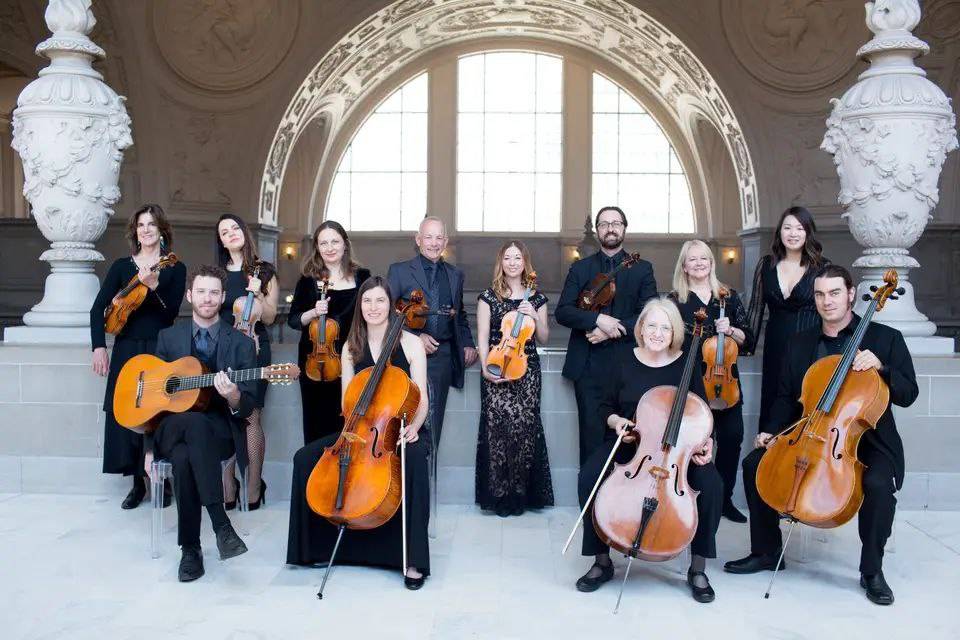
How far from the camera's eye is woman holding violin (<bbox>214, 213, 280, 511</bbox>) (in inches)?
191

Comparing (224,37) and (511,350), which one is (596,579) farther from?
(224,37)

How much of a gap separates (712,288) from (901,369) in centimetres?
103

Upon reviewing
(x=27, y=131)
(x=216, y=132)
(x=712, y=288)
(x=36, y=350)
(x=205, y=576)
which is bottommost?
(x=205, y=576)

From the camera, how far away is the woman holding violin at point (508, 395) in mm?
4902

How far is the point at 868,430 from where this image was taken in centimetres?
396

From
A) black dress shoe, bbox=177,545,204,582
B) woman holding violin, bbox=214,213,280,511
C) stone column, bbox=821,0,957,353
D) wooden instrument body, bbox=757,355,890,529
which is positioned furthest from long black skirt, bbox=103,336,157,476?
stone column, bbox=821,0,957,353

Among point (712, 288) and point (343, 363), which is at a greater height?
point (712, 288)

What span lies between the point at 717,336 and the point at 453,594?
1677 millimetres

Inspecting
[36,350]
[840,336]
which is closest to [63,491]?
[36,350]

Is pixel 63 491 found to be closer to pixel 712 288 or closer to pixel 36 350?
pixel 36 350

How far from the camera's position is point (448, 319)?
16.5ft

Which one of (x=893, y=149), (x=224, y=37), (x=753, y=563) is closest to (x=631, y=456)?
(x=753, y=563)

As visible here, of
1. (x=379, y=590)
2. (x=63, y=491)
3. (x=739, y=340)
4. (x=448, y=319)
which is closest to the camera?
(x=379, y=590)

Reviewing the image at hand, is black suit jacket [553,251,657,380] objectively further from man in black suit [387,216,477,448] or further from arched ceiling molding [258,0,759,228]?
arched ceiling molding [258,0,759,228]
